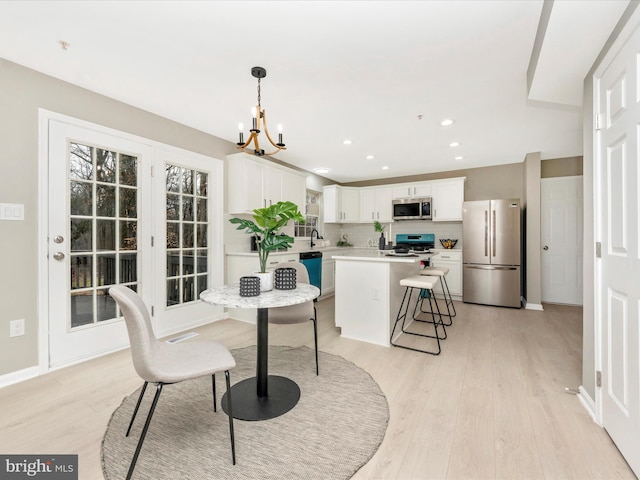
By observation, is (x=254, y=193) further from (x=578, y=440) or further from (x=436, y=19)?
(x=578, y=440)

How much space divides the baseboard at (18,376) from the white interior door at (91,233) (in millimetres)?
123

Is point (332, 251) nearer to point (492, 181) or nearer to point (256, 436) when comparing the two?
point (492, 181)

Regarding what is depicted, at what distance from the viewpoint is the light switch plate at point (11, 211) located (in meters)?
2.14

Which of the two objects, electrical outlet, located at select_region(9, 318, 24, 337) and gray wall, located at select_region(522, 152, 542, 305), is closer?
electrical outlet, located at select_region(9, 318, 24, 337)

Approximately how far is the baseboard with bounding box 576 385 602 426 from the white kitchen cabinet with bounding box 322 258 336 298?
3.54m

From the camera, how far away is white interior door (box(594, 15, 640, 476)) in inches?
52.9

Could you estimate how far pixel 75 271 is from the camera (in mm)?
2555

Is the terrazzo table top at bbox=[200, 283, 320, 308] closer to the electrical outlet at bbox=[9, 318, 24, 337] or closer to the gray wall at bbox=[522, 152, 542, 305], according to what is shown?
the electrical outlet at bbox=[9, 318, 24, 337]

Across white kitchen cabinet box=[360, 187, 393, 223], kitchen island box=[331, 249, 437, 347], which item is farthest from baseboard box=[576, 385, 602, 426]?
white kitchen cabinet box=[360, 187, 393, 223]

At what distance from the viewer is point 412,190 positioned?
221 inches

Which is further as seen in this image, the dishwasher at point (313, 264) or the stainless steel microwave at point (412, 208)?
the stainless steel microwave at point (412, 208)

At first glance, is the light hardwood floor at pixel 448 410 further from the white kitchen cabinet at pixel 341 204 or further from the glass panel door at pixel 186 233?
the white kitchen cabinet at pixel 341 204

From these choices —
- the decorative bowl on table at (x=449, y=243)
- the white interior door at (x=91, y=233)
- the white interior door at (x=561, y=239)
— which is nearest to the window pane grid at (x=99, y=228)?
the white interior door at (x=91, y=233)

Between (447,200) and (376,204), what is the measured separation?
1.38 m
